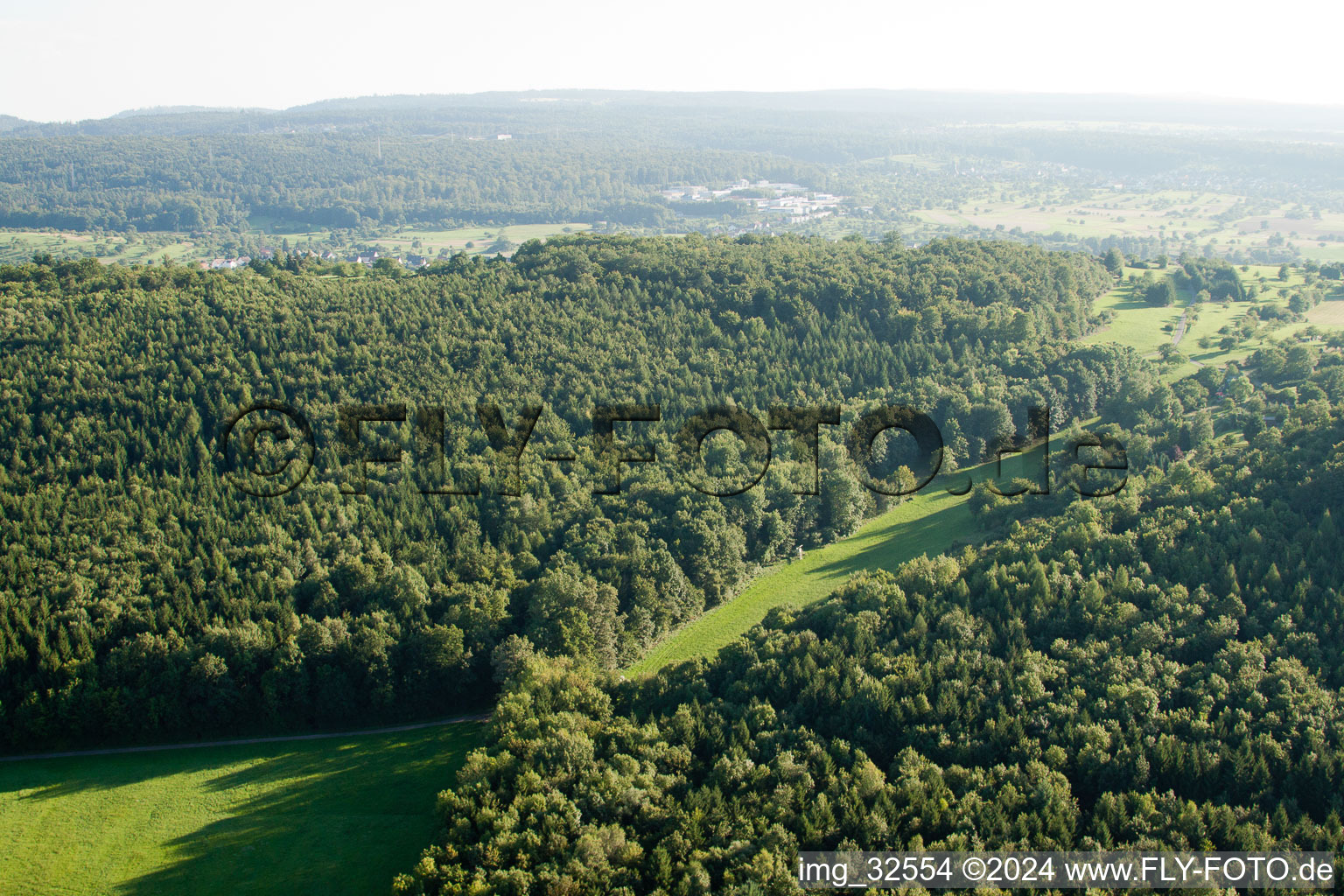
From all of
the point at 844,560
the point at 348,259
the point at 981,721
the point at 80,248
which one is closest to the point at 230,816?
the point at 981,721

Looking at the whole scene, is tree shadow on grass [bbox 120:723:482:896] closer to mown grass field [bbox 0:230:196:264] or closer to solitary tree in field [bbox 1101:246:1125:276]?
solitary tree in field [bbox 1101:246:1125:276]

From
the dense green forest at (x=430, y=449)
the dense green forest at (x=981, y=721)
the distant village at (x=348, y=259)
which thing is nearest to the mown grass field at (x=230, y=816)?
the dense green forest at (x=430, y=449)

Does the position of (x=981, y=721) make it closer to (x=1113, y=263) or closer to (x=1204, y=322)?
(x=1204, y=322)

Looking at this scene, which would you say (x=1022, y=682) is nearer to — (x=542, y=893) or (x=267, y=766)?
(x=542, y=893)

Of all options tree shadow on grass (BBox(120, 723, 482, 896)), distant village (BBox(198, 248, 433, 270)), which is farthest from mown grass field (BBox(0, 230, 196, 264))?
tree shadow on grass (BBox(120, 723, 482, 896))

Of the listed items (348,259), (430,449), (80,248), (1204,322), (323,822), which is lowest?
(323,822)

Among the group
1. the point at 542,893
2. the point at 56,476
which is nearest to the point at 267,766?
the point at 542,893
